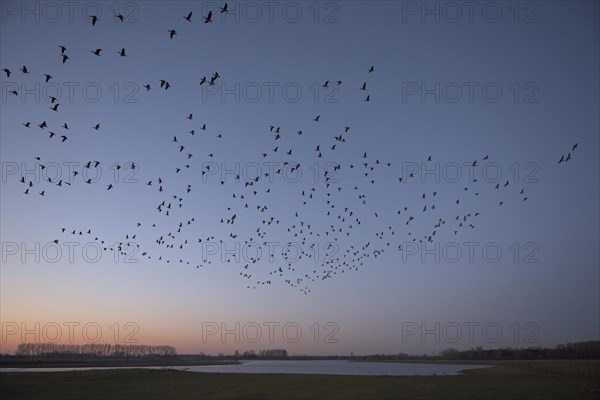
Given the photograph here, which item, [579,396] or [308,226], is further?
[308,226]

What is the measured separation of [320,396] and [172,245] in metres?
17.4

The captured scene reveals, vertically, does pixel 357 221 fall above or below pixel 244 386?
above

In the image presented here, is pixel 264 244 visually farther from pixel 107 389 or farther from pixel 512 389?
pixel 512 389

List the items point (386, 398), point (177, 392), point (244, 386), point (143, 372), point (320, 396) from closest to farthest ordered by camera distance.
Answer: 1. point (386, 398)
2. point (320, 396)
3. point (177, 392)
4. point (244, 386)
5. point (143, 372)

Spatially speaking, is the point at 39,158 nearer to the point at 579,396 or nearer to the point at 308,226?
the point at 308,226

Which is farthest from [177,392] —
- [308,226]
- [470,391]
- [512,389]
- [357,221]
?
[512,389]

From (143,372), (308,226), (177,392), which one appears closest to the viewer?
(308,226)

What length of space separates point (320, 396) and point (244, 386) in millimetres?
12674

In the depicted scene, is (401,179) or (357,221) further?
(357,221)

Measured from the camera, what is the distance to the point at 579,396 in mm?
35812

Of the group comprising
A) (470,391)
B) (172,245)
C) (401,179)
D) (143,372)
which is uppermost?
(401,179)

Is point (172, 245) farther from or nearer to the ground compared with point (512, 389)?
farther from the ground

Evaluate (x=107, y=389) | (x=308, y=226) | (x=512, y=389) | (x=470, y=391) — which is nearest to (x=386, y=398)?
(x=470, y=391)

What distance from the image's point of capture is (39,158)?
33.7 m
